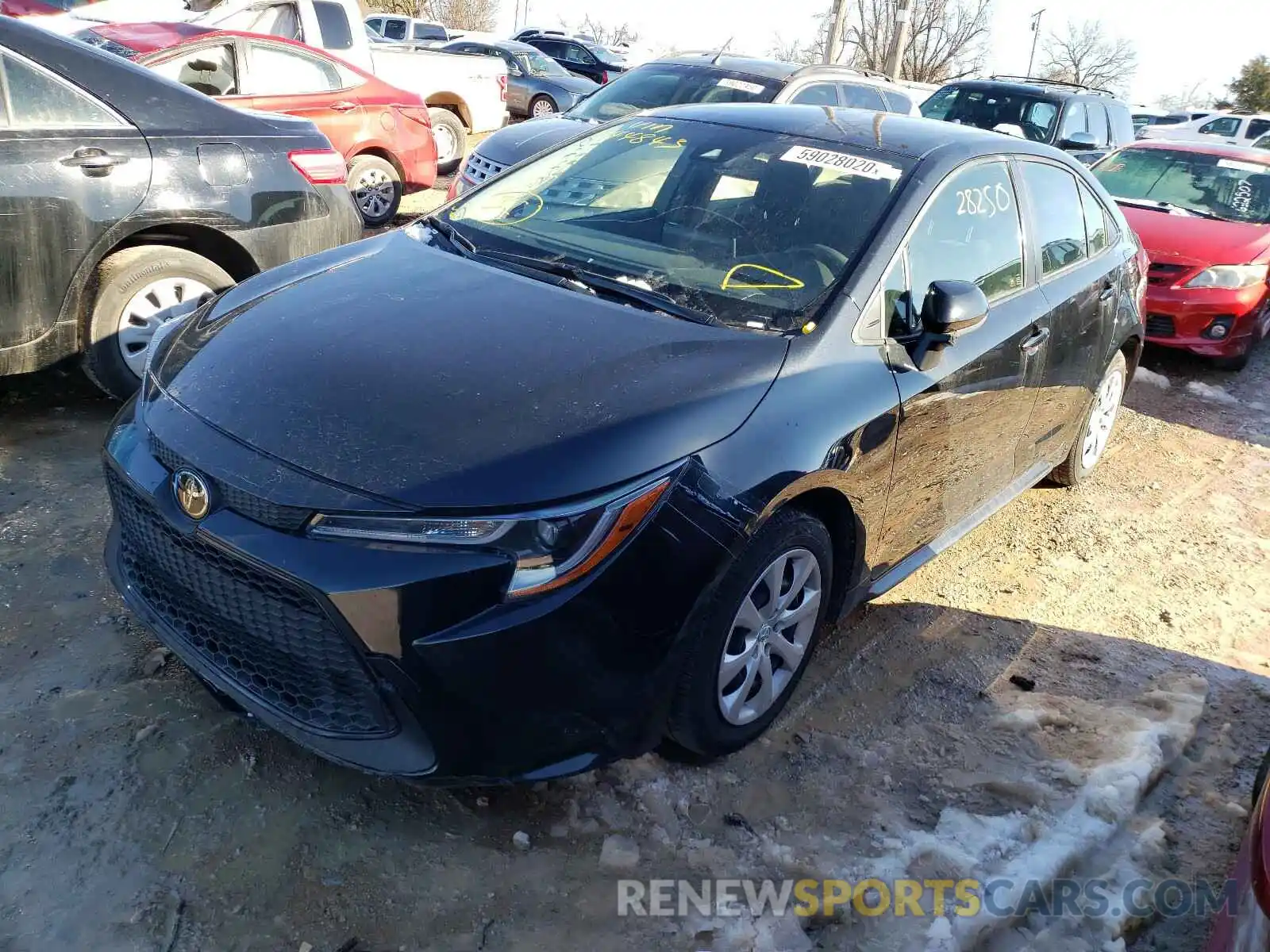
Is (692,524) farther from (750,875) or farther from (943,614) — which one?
(943,614)

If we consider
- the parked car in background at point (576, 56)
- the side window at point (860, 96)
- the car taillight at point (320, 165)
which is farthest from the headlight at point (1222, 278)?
the parked car in background at point (576, 56)

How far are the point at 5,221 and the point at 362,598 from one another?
2.85 meters

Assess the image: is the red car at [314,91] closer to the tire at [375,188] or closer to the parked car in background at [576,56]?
the tire at [375,188]

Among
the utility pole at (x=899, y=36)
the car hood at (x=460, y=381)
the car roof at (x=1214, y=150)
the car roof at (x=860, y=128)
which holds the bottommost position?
the car hood at (x=460, y=381)

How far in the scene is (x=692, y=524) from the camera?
246 centimetres

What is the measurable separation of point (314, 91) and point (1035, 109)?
737cm

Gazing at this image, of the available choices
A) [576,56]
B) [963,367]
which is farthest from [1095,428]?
[576,56]

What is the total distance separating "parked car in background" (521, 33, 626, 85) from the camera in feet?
89.4

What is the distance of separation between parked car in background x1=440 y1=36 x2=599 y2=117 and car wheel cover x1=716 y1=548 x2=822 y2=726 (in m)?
17.0

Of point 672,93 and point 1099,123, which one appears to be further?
point 1099,123

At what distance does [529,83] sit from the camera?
18.9 meters

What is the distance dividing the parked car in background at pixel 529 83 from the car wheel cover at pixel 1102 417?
1491 centimetres

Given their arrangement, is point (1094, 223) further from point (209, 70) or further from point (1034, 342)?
point (209, 70)

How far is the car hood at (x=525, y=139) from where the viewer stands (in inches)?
291
